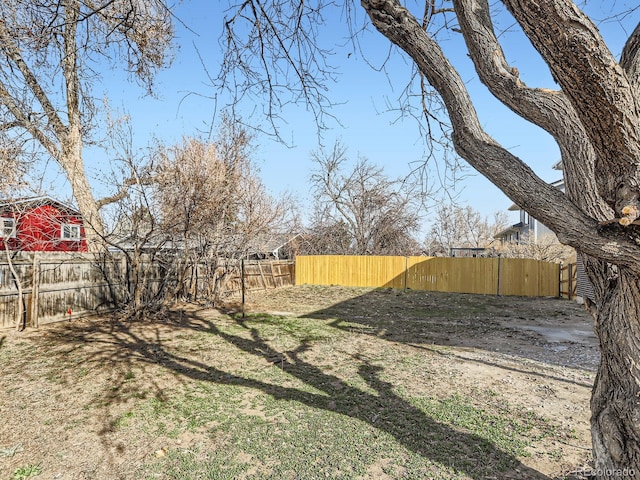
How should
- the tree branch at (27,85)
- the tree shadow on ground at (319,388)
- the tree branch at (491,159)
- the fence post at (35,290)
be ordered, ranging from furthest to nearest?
the fence post at (35,290)
the tree branch at (27,85)
the tree shadow on ground at (319,388)
the tree branch at (491,159)

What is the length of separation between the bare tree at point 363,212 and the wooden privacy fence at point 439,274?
464 cm

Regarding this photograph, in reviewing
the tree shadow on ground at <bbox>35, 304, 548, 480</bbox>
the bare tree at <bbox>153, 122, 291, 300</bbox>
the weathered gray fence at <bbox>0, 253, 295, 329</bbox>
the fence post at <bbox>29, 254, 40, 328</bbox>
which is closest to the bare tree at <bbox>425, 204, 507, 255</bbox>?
the bare tree at <bbox>153, 122, 291, 300</bbox>

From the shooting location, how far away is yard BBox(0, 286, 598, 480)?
8.53 feet

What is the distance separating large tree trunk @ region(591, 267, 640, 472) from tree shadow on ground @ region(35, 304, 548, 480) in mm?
790

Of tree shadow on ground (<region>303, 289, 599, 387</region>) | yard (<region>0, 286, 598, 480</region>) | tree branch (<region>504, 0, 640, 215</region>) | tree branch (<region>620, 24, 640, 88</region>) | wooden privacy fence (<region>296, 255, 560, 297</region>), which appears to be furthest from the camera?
wooden privacy fence (<region>296, 255, 560, 297</region>)

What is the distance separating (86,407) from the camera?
3531 mm

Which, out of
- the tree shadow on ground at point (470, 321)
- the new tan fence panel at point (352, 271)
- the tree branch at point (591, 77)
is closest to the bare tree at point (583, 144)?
the tree branch at point (591, 77)

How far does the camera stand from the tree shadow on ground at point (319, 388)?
271 centimetres

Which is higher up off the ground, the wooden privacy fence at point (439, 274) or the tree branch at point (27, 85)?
the tree branch at point (27, 85)

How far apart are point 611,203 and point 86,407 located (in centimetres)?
422

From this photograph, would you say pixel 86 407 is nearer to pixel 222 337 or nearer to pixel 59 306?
pixel 222 337

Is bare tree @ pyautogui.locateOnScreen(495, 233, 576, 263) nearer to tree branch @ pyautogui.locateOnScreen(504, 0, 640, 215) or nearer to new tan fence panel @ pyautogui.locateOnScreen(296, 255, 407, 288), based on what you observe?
new tan fence panel @ pyautogui.locateOnScreen(296, 255, 407, 288)

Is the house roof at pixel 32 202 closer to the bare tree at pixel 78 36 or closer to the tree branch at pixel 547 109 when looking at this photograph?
the bare tree at pixel 78 36

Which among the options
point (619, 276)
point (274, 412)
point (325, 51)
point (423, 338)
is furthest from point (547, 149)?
point (423, 338)
